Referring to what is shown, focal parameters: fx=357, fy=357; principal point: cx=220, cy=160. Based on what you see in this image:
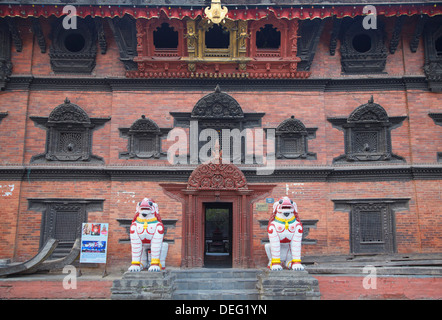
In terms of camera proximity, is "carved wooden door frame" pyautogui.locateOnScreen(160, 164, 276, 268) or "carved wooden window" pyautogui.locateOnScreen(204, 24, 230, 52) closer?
"carved wooden door frame" pyautogui.locateOnScreen(160, 164, 276, 268)

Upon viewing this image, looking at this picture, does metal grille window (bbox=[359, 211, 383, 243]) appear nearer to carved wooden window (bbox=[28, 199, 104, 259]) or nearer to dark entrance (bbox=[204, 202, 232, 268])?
dark entrance (bbox=[204, 202, 232, 268])

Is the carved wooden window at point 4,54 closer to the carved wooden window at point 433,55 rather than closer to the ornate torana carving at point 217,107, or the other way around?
the ornate torana carving at point 217,107

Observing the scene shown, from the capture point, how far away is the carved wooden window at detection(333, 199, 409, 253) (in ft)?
35.5

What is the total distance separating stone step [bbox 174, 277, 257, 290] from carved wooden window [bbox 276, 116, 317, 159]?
3.99 m

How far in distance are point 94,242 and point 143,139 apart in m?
3.43

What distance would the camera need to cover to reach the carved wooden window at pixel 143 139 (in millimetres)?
11188

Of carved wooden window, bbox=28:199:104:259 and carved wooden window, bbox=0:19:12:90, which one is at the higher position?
carved wooden window, bbox=0:19:12:90

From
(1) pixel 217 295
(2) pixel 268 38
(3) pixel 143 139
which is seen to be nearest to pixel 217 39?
(2) pixel 268 38

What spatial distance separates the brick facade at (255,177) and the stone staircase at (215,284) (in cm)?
100

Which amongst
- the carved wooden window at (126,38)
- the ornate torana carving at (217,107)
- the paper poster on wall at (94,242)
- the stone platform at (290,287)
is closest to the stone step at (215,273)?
the stone platform at (290,287)

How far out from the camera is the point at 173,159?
1116 cm

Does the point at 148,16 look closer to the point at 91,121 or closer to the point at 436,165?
the point at 91,121

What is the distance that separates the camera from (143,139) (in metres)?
11.3

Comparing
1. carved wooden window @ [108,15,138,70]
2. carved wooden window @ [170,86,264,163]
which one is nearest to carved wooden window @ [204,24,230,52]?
carved wooden window @ [170,86,264,163]
